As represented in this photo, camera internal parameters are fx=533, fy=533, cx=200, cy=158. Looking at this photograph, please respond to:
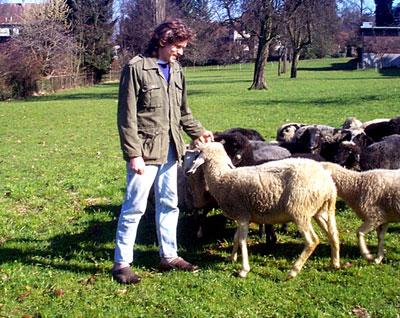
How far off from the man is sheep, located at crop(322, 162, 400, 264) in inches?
73.2

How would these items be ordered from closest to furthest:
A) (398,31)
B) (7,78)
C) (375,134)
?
(375,134) < (7,78) < (398,31)

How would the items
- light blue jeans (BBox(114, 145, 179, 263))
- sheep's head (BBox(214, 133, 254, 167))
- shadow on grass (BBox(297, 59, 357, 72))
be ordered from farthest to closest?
1. shadow on grass (BBox(297, 59, 357, 72))
2. sheep's head (BBox(214, 133, 254, 167))
3. light blue jeans (BBox(114, 145, 179, 263))

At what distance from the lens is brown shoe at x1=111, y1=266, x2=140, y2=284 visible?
530 centimetres

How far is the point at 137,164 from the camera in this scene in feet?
16.2

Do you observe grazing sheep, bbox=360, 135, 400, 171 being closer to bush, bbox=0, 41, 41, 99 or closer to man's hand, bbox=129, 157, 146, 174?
man's hand, bbox=129, 157, 146, 174

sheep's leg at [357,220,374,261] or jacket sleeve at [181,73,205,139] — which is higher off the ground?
jacket sleeve at [181,73,205,139]

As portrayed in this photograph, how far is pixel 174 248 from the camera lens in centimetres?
572

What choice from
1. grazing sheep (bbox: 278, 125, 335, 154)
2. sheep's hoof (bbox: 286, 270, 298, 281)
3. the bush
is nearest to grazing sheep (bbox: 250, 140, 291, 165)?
grazing sheep (bbox: 278, 125, 335, 154)

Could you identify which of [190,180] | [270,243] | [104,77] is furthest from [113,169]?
[104,77]

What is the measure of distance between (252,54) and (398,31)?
21.2 m

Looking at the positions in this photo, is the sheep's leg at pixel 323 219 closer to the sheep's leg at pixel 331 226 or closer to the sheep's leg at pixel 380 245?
the sheep's leg at pixel 331 226

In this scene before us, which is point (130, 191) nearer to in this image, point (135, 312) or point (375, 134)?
point (135, 312)

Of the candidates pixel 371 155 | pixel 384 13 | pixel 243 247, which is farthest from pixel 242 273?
pixel 384 13

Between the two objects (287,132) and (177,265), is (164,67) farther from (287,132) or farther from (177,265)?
(287,132)
